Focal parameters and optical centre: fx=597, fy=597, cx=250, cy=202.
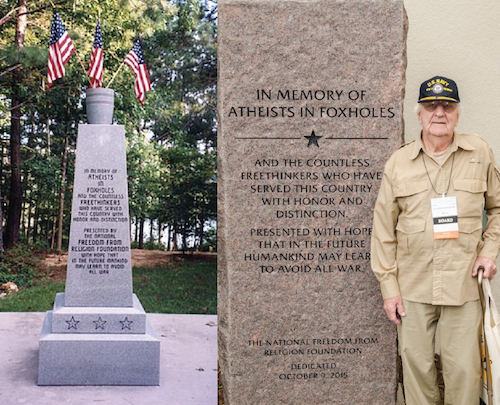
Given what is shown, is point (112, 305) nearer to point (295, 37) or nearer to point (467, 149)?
point (295, 37)

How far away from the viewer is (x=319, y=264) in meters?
3.64

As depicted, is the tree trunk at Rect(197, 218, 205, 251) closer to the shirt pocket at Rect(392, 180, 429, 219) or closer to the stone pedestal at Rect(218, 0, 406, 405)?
the stone pedestal at Rect(218, 0, 406, 405)

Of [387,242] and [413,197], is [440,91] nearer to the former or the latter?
[413,197]

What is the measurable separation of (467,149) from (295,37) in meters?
1.21

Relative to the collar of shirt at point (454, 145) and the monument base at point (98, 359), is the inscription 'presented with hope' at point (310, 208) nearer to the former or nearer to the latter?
the collar of shirt at point (454, 145)

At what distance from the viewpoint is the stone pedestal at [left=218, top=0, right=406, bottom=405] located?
3.56 meters

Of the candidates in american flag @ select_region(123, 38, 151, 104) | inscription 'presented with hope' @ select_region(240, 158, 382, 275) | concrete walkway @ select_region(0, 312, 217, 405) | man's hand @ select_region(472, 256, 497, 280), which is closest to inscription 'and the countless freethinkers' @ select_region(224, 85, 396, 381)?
inscription 'presented with hope' @ select_region(240, 158, 382, 275)

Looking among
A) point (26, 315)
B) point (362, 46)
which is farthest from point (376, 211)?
point (26, 315)

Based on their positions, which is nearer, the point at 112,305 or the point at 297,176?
the point at 297,176

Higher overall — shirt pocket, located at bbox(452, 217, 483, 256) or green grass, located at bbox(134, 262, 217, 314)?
shirt pocket, located at bbox(452, 217, 483, 256)

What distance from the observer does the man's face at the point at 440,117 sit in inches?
122

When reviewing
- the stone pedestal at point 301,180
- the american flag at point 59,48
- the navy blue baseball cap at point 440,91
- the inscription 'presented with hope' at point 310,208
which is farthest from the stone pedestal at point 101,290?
the navy blue baseball cap at point 440,91

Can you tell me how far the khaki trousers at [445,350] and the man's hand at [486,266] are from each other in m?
0.15

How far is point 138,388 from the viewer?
4945 mm
